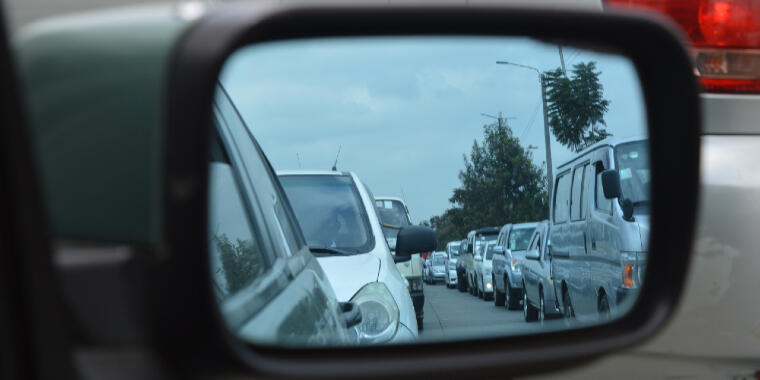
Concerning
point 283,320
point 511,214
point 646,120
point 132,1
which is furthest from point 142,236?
point 511,214

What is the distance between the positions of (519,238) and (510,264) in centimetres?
200

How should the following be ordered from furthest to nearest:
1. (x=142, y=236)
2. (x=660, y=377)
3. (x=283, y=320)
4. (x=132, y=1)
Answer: (x=132, y=1)
(x=660, y=377)
(x=283, y=320)
(x=142, y=236)

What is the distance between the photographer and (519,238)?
74.0ft

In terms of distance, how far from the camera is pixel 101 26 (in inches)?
42.0

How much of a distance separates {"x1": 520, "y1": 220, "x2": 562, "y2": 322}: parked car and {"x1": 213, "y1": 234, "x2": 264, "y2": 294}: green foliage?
11070 mm

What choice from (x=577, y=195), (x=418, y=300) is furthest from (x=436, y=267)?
(x=577, y=195)

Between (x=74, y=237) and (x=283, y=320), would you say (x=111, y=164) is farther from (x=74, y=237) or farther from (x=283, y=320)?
(x=283, y=320)

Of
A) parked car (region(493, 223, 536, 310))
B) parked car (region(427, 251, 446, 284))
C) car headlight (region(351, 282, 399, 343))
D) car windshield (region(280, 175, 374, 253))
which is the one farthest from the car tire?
parked car (region(427, 251, 446, 284))

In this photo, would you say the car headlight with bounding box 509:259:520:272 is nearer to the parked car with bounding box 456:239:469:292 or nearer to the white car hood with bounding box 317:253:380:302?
the parked car with bounding box 456:239:469:292

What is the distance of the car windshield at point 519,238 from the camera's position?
21906mm

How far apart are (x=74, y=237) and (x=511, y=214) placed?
18227mm

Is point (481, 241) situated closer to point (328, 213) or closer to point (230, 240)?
point (328, 213)

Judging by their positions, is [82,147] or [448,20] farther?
[448,20]

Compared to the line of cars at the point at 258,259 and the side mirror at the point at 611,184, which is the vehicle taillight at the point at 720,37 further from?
the side mirror at the point at 611,184
